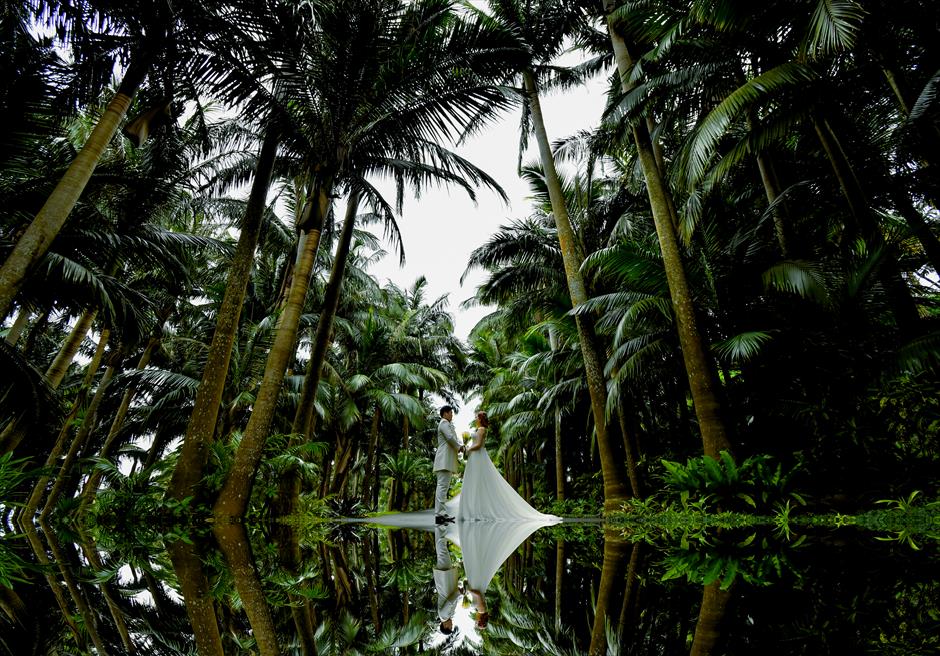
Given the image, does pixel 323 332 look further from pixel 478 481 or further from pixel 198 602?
pixel 198 602

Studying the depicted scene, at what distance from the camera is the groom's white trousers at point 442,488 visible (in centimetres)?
881

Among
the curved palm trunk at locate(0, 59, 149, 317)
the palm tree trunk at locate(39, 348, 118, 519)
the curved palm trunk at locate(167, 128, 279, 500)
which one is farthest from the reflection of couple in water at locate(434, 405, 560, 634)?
the palm tree trunk at locate(39, 348, 118, 519)

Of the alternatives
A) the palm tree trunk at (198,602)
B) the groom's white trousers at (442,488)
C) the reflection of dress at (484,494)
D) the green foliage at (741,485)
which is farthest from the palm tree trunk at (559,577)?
the groom's white trousers at (442,488)

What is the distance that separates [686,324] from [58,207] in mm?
7772

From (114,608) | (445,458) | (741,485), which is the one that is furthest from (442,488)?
(114,608)

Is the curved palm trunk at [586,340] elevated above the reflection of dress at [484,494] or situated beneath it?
elevated above

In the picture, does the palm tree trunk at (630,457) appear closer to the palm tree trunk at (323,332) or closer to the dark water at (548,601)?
the palm tree trunk at (323,332)

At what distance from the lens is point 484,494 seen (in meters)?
8.05

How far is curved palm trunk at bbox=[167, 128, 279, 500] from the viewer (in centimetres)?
744

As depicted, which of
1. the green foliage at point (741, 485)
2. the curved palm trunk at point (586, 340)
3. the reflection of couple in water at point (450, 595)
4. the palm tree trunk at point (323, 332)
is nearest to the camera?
the reflection of couple in water at point (450, 595)

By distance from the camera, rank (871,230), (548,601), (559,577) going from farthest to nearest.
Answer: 1. (871,230)
2. (559,577)
3. (548,601)

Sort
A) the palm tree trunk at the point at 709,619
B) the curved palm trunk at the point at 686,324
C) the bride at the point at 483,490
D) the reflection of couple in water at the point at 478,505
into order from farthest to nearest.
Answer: the bride at the point at 483,490
the curved palm trunk at the point at 686,324
the reflection of couple in water at the point at 478,505
the palm tree trunk at the point at 709,619

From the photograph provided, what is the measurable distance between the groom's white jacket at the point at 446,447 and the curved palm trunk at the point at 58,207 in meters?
5.49

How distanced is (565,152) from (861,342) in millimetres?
8980
